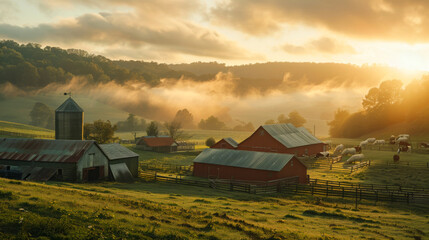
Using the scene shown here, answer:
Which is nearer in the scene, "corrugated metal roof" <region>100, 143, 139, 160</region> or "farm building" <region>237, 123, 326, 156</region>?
"corrugated metal roof" <region>100, 143, 139, 160</region>

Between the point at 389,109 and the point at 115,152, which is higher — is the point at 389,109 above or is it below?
above

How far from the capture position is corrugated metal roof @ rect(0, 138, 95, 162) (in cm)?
4566

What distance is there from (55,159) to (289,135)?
49107 mm

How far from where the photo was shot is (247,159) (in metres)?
54.3

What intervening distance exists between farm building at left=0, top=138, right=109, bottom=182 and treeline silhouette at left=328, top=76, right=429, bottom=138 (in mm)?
107832

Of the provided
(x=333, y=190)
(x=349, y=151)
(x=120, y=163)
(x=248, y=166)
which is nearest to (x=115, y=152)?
(x=120, y=163)


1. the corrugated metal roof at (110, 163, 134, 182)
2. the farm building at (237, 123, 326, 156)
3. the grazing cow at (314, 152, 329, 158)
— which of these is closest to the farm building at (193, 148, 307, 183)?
the corrugated metal roof at (110, 163, 134, 182)

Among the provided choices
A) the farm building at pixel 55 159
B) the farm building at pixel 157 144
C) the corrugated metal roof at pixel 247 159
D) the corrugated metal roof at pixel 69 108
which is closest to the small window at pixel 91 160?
the farm building at pixel 55 159

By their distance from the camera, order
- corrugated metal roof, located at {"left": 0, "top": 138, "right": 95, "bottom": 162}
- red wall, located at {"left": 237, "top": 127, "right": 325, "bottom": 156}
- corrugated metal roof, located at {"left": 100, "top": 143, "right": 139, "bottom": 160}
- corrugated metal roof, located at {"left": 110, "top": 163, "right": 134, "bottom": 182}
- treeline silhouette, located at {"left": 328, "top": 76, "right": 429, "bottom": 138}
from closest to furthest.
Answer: corrugated metal roof, located at {"left": 0, "top": 138, "right": 95, "bottom": 162} < corrugated metal roof, located at {"left": 110, "top": 163, "right": 134, "bottom": 182} < corrugated metal roof, located at {"left": 100, "top": 143, "right": 139, "bottom": 160} < red wall, located at {"left": 237, "top": 127, "right": 325, "bottom": 156} < treeline silhouette, located at {"left": 328, "top": 76, "right": 429, "bottom": 138}

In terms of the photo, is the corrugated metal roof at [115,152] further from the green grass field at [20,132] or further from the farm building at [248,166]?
the green grass field at [20,132]

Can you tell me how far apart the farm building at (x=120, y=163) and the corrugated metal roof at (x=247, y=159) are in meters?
10.3

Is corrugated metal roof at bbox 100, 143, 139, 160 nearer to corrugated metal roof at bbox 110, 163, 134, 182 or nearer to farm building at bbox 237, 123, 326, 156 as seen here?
corrugated metal roof at bbox 110, 163, 134, 182

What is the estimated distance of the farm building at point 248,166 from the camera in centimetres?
5047

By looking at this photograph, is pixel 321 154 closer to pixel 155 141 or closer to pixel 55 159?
pixel 155 141
